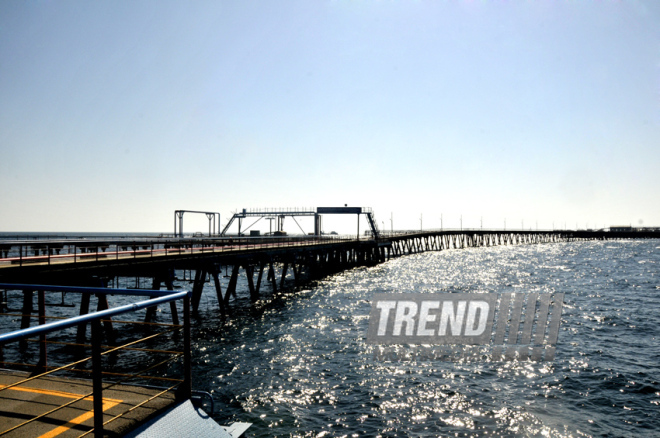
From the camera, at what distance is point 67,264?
1739 cm

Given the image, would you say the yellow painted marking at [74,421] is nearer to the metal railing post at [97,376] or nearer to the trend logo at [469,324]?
the metal railing post at [97,376]

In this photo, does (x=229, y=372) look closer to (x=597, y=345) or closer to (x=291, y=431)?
(x=291, y=431)

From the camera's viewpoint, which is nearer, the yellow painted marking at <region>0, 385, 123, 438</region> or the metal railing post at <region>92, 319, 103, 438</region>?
the metal railing post at <region>92, 319, 103, 438</region>

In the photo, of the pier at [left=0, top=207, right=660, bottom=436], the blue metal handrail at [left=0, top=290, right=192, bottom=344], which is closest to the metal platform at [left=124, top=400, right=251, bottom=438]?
the pier at [left=0, top=207, right=660, bottom=436]

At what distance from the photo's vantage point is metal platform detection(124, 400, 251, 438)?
177 inches

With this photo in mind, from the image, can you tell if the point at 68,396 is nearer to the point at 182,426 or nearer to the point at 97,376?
the point at 182,426

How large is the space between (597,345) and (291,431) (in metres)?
15.4

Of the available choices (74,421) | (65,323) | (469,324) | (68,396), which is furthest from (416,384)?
(65,323)

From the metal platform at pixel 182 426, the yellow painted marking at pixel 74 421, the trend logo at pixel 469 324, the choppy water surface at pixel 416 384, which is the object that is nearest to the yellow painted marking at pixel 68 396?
the yellow painted marking at pixel 74 421

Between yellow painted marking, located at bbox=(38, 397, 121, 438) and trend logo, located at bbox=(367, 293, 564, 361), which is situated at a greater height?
yellow painted marking, located at bbox=(38, 397, 121, 438)

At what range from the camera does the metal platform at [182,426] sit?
177 inches

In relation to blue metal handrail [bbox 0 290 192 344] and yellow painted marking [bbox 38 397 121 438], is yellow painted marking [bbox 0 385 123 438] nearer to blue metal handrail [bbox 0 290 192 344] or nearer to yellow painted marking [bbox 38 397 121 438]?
yellow painted marking [bbox 38 397 121 438]

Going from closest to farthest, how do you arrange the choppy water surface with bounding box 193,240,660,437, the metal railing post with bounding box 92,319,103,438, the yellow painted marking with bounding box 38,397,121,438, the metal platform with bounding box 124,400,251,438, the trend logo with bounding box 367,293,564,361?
the metal railing post with bounding box 92,319,103,438 → the yellow painted marking with bounding box 38,397,121,438 → the metal platform with bounding box 124,400,251,438 → the choppy water surface with bounding box 193,240,660,437 → the trend logo with bounding box 367,293,564,361

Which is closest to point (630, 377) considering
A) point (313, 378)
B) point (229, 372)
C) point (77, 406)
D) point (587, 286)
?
point (313, 378)
